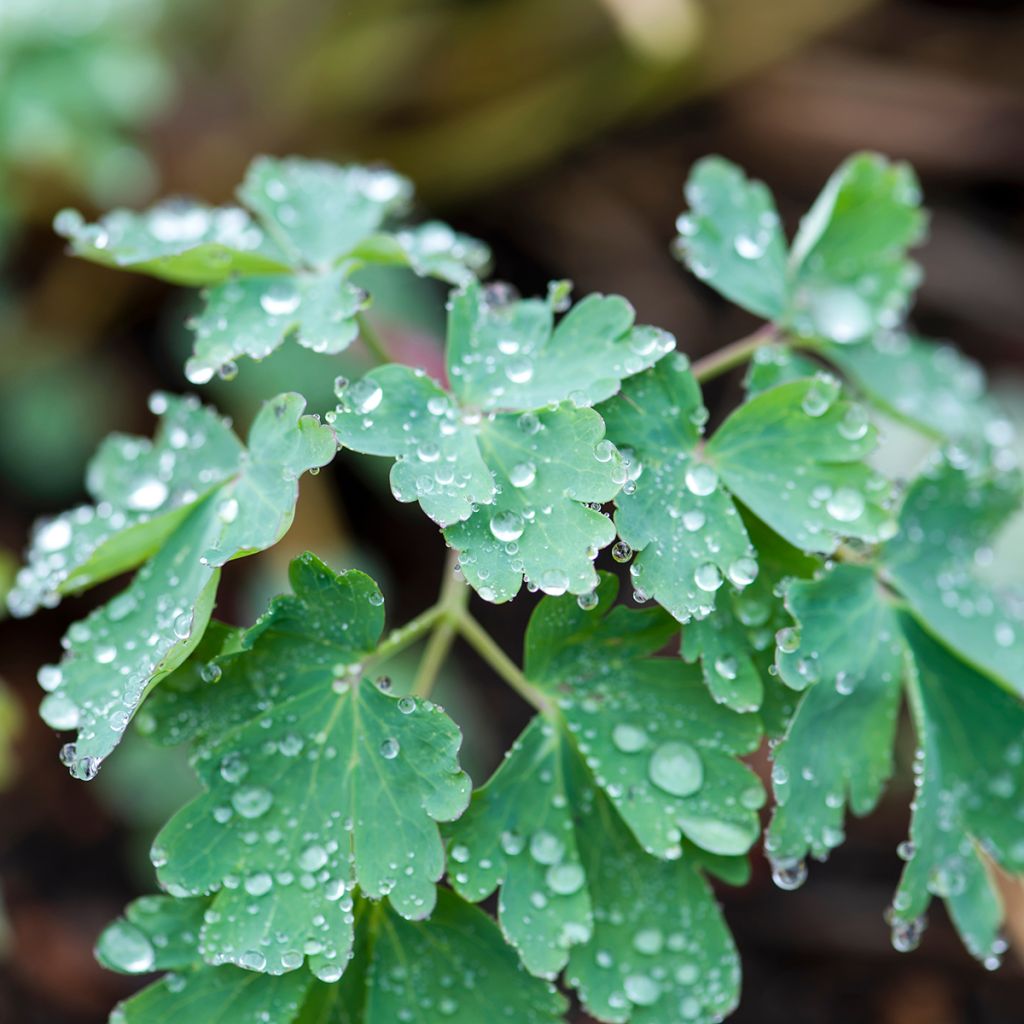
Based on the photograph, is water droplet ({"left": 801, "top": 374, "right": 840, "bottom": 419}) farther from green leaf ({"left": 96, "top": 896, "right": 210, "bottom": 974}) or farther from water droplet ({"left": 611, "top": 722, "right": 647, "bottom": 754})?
green leaf ({"left": 96, "top": 896, "right": 210, "bottom": 974})

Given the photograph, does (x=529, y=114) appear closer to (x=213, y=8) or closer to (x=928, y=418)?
(x=213, y=8)

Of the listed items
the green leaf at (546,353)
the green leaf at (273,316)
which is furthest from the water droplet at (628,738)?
the green leaf at (273,316)

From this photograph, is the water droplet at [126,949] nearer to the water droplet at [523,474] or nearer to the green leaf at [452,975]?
the green leaf at [452,975]

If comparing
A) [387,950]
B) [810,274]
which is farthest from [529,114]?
[387,950]

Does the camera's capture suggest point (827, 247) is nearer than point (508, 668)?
No

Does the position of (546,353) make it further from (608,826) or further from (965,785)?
(965,785)

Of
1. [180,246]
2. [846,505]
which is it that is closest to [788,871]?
[846,505]
